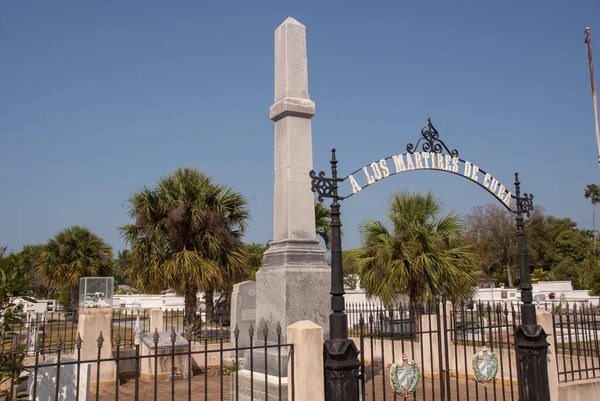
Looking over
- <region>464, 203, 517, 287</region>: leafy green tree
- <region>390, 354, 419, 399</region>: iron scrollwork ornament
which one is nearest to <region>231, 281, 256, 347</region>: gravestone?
<region>390, 354, 419, 399</region>: iron scrollwork ornament

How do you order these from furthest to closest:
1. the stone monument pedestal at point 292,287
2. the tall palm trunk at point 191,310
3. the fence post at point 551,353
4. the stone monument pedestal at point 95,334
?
the tall palm trunk at point 191,310 < the stone monument pedestal at point 95,334 < the fence post at point 551,353 < the stone monument pedestal at point 292,287

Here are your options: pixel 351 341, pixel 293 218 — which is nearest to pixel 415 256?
pixel 293 218

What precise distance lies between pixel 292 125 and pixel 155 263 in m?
9.52

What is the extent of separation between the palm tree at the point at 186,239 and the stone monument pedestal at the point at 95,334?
3666 millimetres

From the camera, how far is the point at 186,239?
1644 cm

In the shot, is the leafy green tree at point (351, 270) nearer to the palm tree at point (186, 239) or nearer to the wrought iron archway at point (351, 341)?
the palm tree at point (186, 239)

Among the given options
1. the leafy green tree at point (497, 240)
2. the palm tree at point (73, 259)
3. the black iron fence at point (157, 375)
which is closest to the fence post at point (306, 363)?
the black iron fence at point (157, 375)

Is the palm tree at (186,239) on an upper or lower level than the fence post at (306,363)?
upper

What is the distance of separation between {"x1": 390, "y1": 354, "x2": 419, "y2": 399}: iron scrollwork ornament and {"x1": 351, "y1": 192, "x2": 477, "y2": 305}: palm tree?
24.8 feet

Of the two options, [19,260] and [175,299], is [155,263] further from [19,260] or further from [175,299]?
[175,299]

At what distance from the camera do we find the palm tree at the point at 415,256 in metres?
14.0

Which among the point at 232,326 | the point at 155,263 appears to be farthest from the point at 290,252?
the point at 155,263

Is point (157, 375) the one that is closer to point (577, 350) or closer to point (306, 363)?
point (306, 363)

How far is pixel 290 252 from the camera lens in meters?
7.21
